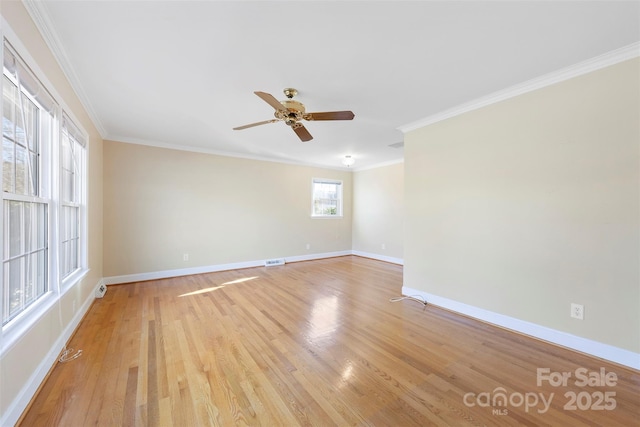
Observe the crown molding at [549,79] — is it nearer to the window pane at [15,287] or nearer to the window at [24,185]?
the window at [24,185]

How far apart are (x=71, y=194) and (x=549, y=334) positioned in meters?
5.08

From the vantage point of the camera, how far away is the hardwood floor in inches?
57.7

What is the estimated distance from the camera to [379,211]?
6172 mm

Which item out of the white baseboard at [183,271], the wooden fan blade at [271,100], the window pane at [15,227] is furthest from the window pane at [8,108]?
the white baseboard at [183,271]

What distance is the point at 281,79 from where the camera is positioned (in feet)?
7.44

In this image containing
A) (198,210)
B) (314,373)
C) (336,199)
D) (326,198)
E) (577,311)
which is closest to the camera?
(314,373)

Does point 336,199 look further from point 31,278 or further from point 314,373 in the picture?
point 31,278

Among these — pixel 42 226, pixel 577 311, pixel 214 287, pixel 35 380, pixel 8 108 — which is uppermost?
pixel 8 108

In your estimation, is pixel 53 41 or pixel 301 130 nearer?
pixel 53 41

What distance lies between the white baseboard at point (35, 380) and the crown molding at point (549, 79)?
4302 mm

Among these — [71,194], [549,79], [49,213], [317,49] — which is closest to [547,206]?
[549,79]

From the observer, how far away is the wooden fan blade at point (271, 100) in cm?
203

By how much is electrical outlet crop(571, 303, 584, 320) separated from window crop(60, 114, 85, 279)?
15.5 ft

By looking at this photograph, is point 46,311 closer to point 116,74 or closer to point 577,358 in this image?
point 116,74
